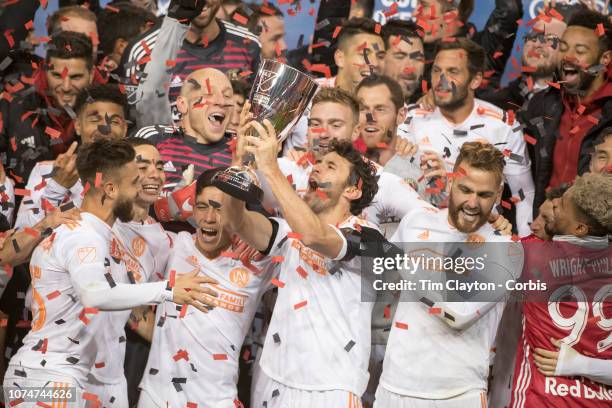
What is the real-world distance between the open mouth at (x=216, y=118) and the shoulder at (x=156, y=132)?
213 millimetres

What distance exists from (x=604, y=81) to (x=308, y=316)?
2.40 meters

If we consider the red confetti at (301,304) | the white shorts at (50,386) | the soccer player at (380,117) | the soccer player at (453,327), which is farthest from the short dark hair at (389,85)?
the white shorts at (50,386)

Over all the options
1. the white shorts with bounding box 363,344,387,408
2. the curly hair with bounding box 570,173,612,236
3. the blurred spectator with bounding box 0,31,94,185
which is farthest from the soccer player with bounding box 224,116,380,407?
the blurred spectator with bounding box 0,31,94,185

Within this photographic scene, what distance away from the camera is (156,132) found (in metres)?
6.06

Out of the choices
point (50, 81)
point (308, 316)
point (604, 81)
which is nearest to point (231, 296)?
point (308, 316)

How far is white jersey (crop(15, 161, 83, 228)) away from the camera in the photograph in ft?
19.2

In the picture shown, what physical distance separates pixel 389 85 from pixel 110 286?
201cm

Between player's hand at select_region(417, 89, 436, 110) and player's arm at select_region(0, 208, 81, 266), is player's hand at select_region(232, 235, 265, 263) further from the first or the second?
player's hand at select_region(417, 89, 436, 110)

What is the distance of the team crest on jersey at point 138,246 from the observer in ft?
18.4

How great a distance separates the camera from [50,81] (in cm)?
650

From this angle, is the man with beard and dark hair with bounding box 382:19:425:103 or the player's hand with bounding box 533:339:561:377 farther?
the man with beard and dark hair with bounding box 382:19:425:103

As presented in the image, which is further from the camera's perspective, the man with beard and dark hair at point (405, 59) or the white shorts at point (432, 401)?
the man with beard and dark hair at point (405, 59)

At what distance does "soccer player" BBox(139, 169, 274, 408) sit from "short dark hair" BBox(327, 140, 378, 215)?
1.82 ft

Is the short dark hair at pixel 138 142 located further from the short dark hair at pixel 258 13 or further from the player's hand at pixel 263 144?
the short dark hair at pixel 258 13
